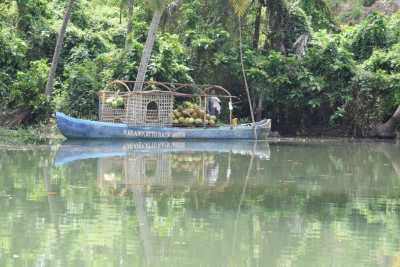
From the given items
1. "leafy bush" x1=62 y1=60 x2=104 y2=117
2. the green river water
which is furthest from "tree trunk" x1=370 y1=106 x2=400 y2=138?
"leafy bush" x1=62 y1=60 x2=104 y2=117

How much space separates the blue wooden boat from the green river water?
306cm

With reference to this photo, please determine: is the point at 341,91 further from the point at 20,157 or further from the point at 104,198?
the point at 104,198

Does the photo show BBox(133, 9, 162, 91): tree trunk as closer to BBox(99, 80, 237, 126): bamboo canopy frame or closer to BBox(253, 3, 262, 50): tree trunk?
BBox(99, 80, 237, 126): bamboo canopy frame

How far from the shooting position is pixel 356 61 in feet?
84.8

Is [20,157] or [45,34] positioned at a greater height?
[45,34]

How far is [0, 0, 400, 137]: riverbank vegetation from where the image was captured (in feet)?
77.7

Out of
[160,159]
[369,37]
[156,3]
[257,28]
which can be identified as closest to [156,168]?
[160,159]

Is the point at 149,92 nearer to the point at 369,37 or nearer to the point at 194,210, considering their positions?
the point at 369,37

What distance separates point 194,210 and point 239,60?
15.6m

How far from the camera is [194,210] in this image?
9719 mm

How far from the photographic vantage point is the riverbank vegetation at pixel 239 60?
23672mm

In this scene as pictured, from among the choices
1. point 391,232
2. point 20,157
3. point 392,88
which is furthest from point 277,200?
point 392,88

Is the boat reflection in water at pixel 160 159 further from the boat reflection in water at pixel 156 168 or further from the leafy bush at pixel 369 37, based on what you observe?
the leafy bush at pixel 369 37

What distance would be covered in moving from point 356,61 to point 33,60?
10987mm
